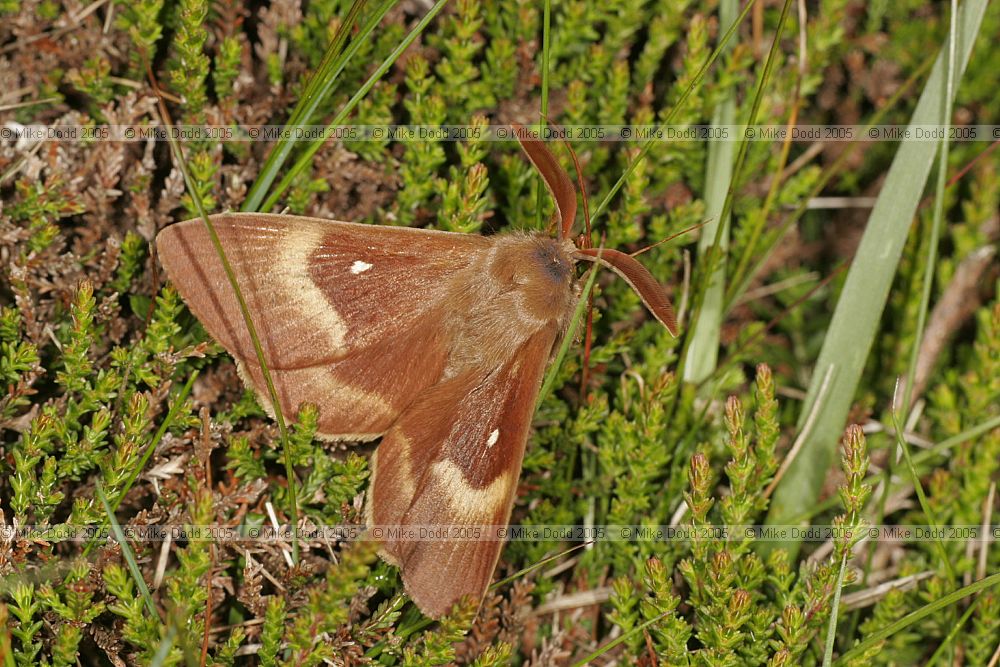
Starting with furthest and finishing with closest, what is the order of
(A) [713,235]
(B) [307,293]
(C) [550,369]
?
(A) [713,235], (C) [550,369], (B) [307,293]

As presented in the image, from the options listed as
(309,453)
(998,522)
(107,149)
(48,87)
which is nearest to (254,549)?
(309,453)

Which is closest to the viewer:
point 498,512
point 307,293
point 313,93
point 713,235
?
point 498,512

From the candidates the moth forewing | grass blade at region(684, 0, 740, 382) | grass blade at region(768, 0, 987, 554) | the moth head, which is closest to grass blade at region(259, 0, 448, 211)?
the moth forewing

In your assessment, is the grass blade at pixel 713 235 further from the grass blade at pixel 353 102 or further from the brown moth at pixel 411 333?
the grass blade at pixel 353 102

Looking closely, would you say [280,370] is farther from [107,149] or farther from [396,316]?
[107,149]

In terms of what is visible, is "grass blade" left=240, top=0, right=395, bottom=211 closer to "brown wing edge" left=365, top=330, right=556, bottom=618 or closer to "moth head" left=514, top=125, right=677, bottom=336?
"moth head" left=514, top=125, right=677, bottom=336

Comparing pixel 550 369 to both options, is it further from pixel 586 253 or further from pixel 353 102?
pixel 353 102

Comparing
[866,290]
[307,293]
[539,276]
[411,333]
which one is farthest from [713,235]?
[307,293]
